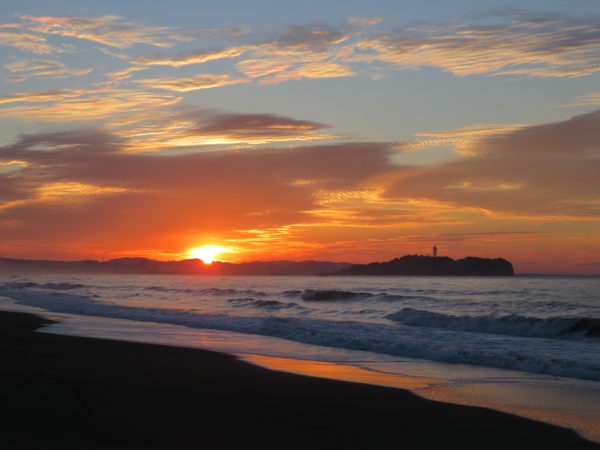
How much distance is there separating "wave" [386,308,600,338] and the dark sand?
15.7m

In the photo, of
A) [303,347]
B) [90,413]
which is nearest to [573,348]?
[303,347]

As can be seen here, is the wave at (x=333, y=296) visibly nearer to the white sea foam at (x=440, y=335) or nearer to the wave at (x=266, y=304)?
the wave at (x=266, y=304)

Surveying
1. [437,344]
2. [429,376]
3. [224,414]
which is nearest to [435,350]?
[437,344]

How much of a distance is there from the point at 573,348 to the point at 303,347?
7925mm

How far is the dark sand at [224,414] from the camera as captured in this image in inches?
295

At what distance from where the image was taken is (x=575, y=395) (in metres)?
11.5

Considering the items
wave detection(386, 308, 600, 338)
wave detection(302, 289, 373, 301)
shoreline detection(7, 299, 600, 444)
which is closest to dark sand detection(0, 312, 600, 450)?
shoreline detection(7, 299, 600, 444)

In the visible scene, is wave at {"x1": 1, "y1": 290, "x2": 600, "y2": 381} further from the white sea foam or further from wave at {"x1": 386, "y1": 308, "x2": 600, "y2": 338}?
wave at {"x1": 386, "y1": 308, "x2": 600, "y2": 338}

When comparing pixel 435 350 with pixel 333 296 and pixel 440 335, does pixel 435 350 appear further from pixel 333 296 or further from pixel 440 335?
pixel 333 296

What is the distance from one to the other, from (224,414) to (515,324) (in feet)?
70.6

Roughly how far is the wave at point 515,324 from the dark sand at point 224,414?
15.7 m

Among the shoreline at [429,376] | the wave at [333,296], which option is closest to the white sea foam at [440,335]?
the shoreline at [429,376]

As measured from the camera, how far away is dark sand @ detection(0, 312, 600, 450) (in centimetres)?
Answer: 750

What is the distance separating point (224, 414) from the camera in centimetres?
899
